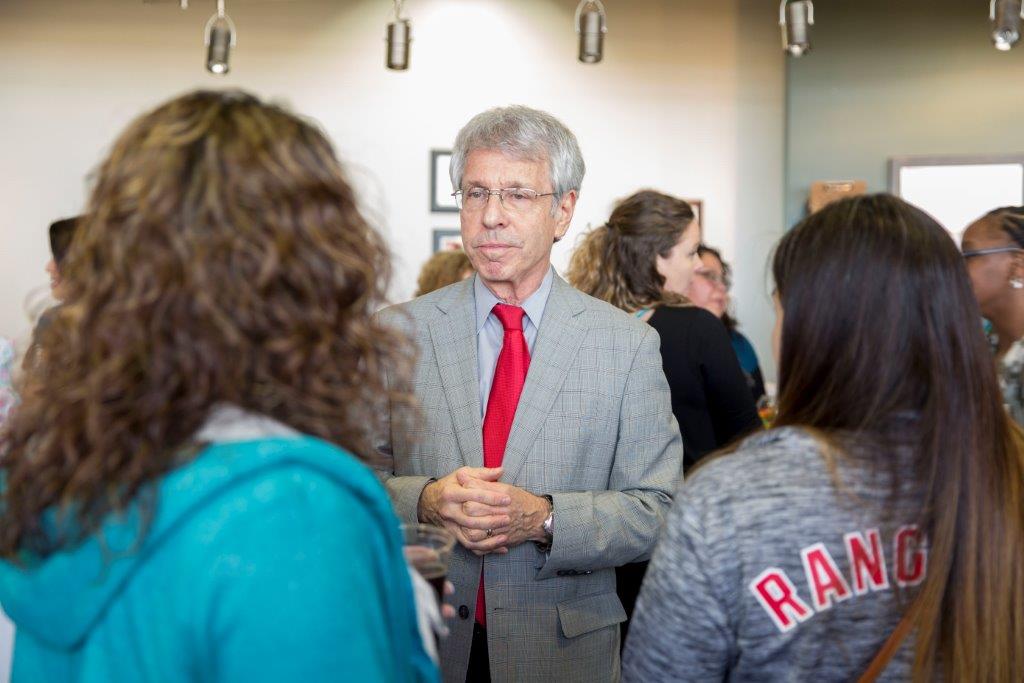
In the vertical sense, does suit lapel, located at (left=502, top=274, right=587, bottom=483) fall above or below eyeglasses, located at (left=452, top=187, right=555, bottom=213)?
below

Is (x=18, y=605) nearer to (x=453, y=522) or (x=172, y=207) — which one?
(x=172, y=207)

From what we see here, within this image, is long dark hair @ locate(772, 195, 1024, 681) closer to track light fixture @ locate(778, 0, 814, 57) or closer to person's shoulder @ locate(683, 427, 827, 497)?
person's shoulder @ locate(683, 427, 827, 497)

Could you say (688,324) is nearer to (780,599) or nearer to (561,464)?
(561,464)

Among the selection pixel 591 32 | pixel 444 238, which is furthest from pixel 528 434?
pixel 444 238

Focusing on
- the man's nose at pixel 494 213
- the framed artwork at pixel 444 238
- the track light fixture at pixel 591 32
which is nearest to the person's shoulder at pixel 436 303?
the man's nose at pixel 494 213

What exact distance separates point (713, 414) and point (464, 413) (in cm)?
109

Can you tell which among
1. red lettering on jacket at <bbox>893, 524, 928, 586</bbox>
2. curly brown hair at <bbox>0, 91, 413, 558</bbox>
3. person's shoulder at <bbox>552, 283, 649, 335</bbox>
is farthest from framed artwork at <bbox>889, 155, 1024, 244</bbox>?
curly brown hair at <bbox>0, 91, 413, 558</bbox>

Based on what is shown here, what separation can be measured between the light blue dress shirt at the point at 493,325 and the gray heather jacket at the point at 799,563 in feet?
2.98

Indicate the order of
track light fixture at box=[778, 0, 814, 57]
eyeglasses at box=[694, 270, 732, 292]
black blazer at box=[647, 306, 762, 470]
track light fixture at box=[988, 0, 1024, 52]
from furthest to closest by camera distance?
1. eyeglasses at box=[694, 270, 732, 292]
2. track light fixture at box=[778, 0, 814, 57]
3. track light fixture at box=[988, 0, 1024, 52]
4. black blazer at box=[647, 306, 762, 470]

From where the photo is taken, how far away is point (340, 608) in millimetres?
979

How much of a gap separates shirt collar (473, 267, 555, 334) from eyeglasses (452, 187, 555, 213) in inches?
6.5

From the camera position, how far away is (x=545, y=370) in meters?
2.16

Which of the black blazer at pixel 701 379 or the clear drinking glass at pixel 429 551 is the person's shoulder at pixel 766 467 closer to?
the clear drinking glass at pixel 429 551

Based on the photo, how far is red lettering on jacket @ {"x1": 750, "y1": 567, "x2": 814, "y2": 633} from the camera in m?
1.35
